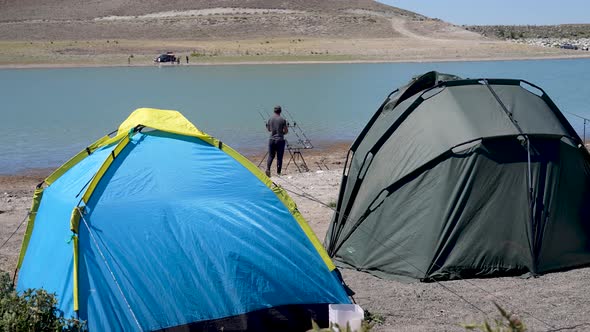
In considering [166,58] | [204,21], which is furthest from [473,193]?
[204,21]

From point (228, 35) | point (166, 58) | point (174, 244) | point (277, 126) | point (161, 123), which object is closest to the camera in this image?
point (174, 244)

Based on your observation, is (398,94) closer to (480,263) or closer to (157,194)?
(480,263)

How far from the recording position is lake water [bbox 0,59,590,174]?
25078 millimetres

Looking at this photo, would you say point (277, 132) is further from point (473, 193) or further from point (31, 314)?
point (31, 314)

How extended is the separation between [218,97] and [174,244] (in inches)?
1174

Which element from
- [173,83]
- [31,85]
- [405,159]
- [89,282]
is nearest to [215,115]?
[173,83]

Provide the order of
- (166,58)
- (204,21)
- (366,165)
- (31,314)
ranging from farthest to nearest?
(204,21)
(166,58)
(366,165)
(31,314)

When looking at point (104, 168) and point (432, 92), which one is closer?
point (104, 168)

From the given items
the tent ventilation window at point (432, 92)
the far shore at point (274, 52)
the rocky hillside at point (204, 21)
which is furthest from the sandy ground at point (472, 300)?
the rocky hillside at point (204, 21)

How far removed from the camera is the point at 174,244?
7.50 meters

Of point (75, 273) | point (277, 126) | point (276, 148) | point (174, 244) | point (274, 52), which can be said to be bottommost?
point (274, 52)

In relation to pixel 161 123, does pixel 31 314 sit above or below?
below

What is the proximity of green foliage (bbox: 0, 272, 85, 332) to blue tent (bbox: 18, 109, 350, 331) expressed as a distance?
186 mm

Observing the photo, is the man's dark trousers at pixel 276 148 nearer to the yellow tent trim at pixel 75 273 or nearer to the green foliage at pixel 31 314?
the yellow tent trim at pixel 75 273
